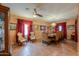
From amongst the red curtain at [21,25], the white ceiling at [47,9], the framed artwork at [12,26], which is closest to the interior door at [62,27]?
the white ceiling at [47,9]

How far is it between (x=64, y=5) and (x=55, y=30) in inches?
17.9

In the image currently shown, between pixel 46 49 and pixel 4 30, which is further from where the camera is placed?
pixel 46 49

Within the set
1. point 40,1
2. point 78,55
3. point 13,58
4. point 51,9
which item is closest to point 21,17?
point 40,1

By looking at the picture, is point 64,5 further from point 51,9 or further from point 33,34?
point 33,34

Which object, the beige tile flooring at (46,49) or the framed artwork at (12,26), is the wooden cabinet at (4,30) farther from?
the beige tile flooring at (46,49)

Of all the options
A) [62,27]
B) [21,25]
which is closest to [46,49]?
[62,27]

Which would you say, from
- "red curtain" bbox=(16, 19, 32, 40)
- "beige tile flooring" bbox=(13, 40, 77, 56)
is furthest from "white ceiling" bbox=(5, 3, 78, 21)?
"beige tile flooring" bbox=(13, 40, 77, 56)

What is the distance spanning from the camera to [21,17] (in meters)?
1.76

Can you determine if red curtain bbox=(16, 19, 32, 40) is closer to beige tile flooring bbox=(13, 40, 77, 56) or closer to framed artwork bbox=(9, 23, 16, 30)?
framed artwork bbox=(9, 23, 16, 30)

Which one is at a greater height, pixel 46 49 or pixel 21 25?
pixel 21 25

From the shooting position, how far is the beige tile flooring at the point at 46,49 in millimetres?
1766

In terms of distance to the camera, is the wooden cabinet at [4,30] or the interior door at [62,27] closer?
the wooden cabinet at [4,30]

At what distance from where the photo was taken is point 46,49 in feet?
5.95

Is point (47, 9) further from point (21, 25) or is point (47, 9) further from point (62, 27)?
point (21, 25)
